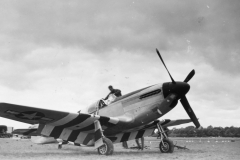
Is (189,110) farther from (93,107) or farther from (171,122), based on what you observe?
(93,107)

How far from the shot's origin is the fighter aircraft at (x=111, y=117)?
832 centimetres

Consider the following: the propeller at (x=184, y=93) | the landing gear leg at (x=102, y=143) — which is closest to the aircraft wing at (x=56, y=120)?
the landing gear leg at (x=102, y=143)

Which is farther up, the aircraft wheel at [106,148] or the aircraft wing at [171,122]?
the aircraft wing at [171,122]

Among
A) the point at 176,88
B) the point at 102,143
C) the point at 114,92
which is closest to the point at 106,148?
the point at 102,143

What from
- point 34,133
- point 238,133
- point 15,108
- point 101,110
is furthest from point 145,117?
point 238,133

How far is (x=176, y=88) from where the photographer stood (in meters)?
8.75

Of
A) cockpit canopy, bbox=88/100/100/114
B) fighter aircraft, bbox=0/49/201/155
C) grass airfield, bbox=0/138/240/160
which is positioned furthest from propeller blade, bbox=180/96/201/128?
cockpit canopy, bbox=88/100/100/114

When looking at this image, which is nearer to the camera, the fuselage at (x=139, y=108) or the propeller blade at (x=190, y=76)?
the fuselage at (x=139, y=108)

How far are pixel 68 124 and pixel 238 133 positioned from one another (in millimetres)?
85978

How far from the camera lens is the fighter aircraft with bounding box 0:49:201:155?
8320 mm

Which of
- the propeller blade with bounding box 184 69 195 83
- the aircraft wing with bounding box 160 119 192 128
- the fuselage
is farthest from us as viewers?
the aircraft wing with bounding box 160 119 192 128

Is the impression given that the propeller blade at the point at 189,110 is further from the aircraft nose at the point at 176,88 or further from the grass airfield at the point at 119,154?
the grass airfield at the point at 119,154

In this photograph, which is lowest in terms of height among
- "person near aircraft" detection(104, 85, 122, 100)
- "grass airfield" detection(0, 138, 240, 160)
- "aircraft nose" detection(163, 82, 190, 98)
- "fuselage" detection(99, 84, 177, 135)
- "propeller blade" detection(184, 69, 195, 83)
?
"grass airfield" detection(0, 138, 240, 160)

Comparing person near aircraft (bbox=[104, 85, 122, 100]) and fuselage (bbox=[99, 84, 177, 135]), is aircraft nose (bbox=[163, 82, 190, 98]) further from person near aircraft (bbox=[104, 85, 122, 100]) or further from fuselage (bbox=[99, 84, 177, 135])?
person near aircraft (bbox=[104, 85, 122, 100])
